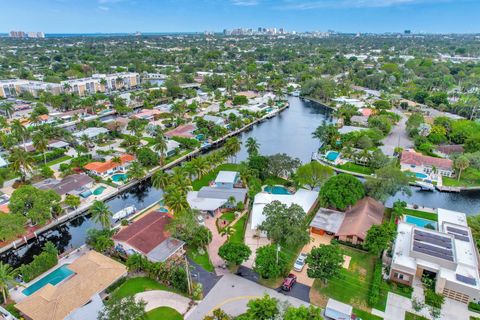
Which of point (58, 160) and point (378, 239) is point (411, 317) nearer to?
point (378, 239)

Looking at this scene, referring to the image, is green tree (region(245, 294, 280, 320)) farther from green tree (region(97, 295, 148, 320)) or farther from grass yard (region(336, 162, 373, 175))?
grass yard (region(336, 162, 373, 175))

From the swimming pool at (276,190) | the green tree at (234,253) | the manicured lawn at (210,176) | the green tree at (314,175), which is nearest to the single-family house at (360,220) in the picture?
the green tree at (314,175)

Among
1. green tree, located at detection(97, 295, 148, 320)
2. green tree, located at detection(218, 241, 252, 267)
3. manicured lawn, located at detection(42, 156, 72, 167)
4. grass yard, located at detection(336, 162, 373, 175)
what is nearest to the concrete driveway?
green tree, located at detection(218, 241, 252, 267)

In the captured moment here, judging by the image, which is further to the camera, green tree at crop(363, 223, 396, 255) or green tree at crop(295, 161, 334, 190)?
green tree at crop(295, 161, 334, 190)

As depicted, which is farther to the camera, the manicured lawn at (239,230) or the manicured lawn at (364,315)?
the manicured lawn at (239,230)

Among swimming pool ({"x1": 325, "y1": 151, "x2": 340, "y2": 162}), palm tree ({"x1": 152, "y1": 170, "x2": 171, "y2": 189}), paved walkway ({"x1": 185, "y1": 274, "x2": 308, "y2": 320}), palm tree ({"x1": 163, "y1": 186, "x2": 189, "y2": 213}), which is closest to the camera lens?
paved walkway ({"x1": 185, "y1": 274, "x2": 308, "y2": 320})

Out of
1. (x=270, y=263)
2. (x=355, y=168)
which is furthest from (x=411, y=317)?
(x=355, y=168)

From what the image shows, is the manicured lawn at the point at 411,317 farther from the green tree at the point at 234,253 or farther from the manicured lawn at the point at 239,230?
the manicured lawn at the point at 239,230
